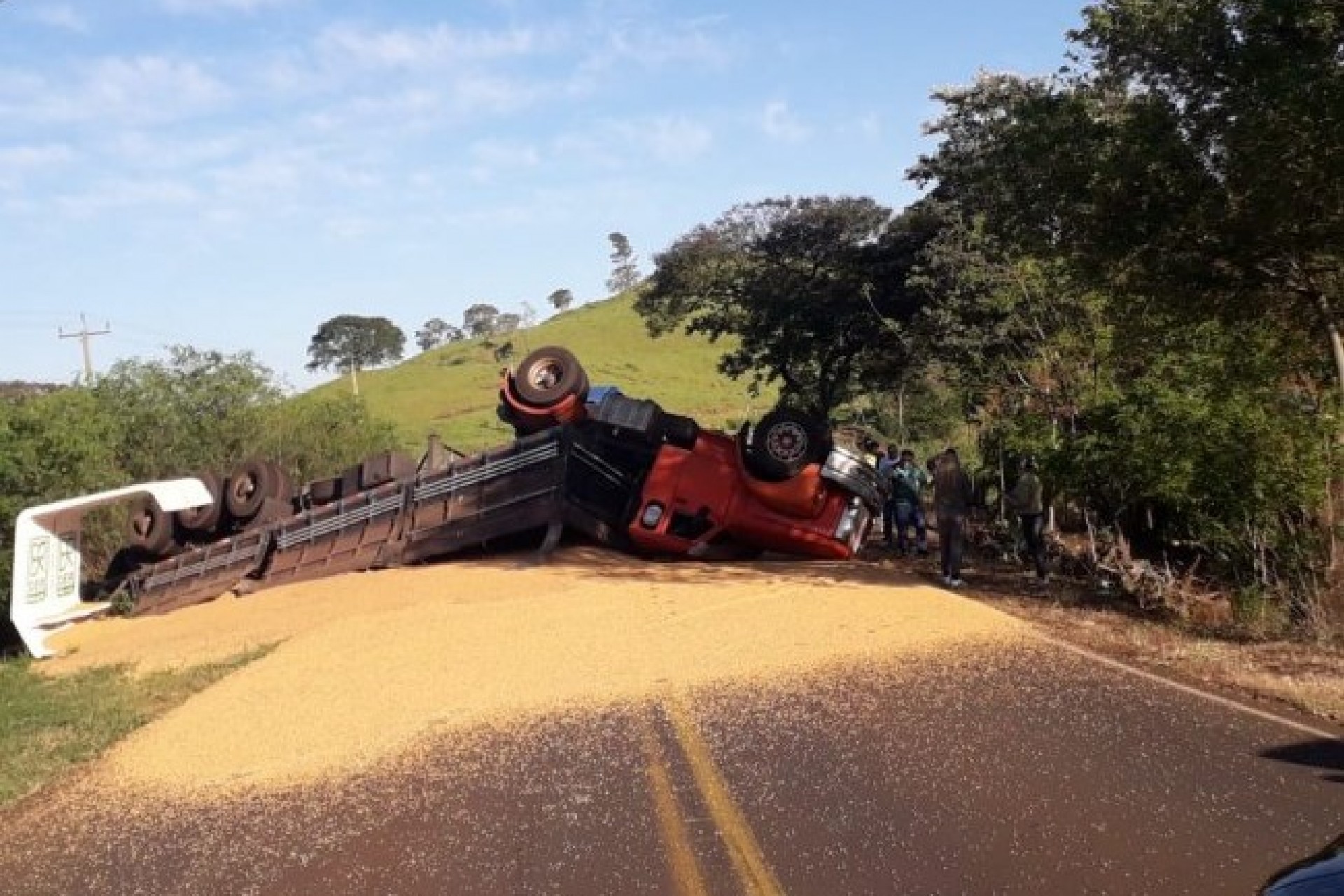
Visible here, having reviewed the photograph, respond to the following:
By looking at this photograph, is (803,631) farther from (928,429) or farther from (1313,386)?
(928,429)

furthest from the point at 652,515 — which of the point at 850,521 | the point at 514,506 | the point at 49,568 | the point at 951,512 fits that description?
the point at 49,568

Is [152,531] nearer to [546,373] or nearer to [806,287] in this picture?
[546,373]

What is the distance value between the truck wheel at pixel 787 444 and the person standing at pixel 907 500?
2675mm

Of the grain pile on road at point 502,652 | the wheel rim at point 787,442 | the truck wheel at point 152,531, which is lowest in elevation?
the grain pile on road at point 502,652

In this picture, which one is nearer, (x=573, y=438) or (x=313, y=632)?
(x=313, y=632)

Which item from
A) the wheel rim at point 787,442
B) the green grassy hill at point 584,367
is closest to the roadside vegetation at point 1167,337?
the wheel rim at point 787,442

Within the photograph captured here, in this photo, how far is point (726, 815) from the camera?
19.2 feet

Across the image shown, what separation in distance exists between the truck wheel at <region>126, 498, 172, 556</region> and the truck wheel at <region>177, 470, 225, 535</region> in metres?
0.25

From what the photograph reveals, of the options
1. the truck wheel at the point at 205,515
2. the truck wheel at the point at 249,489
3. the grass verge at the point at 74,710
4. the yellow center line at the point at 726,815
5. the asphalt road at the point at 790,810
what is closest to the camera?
the yellow center line at the point at 726,815

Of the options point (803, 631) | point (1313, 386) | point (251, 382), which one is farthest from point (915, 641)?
point (251, 382)

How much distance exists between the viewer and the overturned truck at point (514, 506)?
582 inches

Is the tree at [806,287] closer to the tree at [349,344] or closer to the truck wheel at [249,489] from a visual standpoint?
the truck wheel at [249,489]

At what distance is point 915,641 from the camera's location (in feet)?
31.4

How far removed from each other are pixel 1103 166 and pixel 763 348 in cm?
1970
